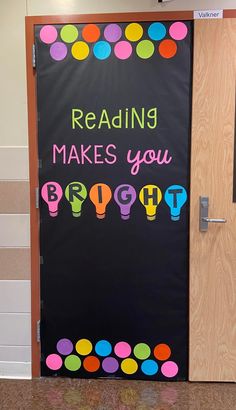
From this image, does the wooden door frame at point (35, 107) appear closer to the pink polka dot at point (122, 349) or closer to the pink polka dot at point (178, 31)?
the pink polka dot at point (178, 31)

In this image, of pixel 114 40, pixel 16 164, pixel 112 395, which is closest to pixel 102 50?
pixel 114 40

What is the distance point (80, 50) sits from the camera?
2.06 meters

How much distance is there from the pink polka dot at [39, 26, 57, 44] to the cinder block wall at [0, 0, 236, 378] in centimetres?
9

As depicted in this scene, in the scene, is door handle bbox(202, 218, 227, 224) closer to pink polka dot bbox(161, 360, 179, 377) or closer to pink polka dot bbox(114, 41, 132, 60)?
pink polka dot bbox(161, 360, 179, 377)

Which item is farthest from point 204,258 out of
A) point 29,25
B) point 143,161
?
point 29,25

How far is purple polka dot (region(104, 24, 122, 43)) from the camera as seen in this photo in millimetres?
2031

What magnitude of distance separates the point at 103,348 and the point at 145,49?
1762 mm

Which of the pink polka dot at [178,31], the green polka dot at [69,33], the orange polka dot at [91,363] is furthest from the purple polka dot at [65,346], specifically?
the pink polka dot at [178,31]

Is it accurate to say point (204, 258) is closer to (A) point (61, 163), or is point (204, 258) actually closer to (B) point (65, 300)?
(B) point (65, 300)

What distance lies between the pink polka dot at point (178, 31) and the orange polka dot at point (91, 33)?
1.34 ft

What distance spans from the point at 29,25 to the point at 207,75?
1.04 metres

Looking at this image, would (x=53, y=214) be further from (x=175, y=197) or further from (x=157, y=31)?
(x=157, y=31)

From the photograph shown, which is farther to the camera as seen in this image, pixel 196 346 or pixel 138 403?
pixel 196 346

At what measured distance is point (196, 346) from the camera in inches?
86.4
